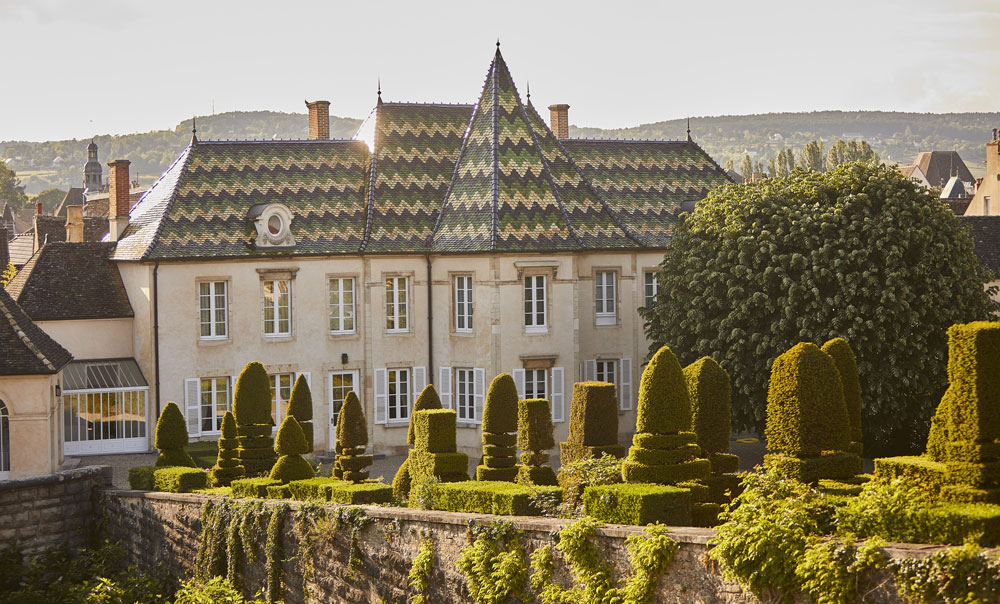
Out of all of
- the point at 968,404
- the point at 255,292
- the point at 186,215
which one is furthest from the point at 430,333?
the point at 968,404

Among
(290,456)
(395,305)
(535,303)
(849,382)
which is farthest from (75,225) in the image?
(849,382)

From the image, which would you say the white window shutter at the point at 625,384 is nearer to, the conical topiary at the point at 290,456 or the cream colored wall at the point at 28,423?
the conical topiary at the point at 290,456

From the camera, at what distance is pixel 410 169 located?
4834cm

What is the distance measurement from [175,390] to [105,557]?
379 inches

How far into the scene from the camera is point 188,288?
44.4 m

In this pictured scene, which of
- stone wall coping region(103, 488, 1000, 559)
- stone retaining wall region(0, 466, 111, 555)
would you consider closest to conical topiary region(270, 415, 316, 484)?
stone wall coping region(103, 488, 1000, 559)

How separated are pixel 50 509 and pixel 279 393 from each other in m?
11.2

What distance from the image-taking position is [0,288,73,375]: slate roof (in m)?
36.2

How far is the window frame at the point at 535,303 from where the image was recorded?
44750 mm

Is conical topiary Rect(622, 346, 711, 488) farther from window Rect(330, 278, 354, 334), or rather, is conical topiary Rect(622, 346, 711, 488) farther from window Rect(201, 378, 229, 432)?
window Rect(201, 378, 229, 432)

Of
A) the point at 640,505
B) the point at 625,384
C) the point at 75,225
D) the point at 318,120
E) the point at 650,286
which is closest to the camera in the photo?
the point at 640,505

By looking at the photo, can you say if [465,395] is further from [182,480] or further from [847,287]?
[847,287]

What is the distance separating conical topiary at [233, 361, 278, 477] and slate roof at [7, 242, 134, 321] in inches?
478

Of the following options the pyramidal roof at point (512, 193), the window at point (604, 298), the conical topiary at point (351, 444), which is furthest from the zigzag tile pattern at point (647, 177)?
the conical topiary at point (351, 444)
